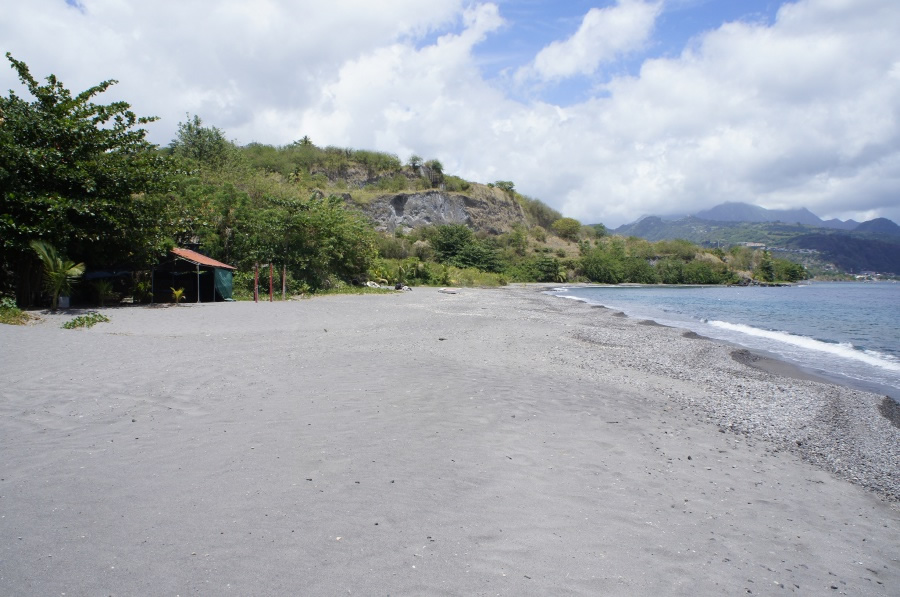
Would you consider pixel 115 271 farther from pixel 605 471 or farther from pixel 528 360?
pixel 605 471

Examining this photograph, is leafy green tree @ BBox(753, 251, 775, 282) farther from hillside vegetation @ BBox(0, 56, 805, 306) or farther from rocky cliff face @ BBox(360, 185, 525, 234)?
hillside vegetation @ BBox(0, 56, 805, 306)

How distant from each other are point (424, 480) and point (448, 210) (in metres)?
78.2

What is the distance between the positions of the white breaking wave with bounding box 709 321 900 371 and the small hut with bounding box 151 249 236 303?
2248 cm

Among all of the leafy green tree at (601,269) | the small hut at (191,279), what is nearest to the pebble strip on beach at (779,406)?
the small hut at (191,279)

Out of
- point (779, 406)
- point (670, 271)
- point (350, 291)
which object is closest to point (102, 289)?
point (350, 291)

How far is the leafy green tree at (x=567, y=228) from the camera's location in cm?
10344

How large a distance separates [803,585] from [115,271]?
2270 centimetres

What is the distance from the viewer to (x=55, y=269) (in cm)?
1636

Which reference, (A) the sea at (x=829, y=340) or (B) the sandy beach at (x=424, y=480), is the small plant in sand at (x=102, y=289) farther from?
(A) the sea at (x=829, y=340)

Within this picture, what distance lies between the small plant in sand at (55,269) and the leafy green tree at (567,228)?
94113mm

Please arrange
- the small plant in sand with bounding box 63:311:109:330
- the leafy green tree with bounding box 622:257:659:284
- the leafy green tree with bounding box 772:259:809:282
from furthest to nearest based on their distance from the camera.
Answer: the leafy green tree with bounding box 772:259:809:282 → the leafy green tree with bounding box 622:257:659:284 → the small plant in sand with bounding box 63:311:109:330

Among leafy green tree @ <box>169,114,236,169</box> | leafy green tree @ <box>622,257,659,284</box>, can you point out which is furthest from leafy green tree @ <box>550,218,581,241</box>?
leafy green tree @ <box>169,114,236,169</box>

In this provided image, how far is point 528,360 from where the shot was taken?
1086 cm

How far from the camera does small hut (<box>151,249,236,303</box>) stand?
864 inches
